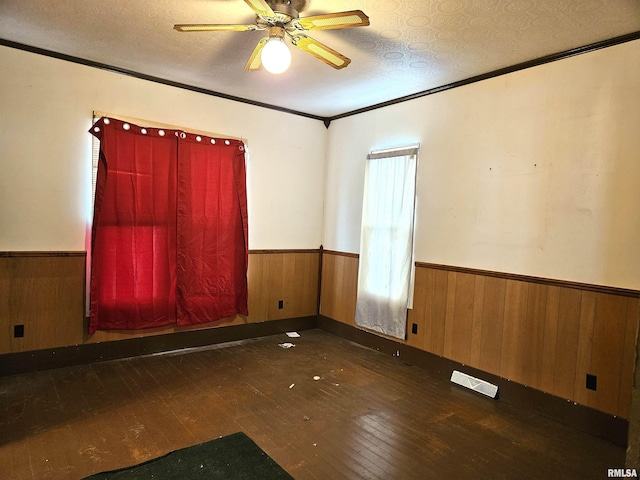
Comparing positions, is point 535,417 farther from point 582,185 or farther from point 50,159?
point 50,159

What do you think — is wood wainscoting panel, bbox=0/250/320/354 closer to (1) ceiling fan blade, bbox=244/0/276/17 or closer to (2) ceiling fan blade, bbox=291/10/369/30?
(1) ceiling fan blade, bbox=244/0/276/17

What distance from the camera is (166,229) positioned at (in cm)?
381

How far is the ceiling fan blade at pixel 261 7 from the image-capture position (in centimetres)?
201

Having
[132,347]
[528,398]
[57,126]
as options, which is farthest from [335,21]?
[132,347]

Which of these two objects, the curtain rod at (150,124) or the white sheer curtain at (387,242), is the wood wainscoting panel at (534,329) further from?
the curtain rod at (150,124)

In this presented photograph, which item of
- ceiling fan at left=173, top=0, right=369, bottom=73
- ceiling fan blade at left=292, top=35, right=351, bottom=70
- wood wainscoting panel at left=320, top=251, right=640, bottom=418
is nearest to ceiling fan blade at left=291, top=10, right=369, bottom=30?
ceiling fan at left=173, top=0, right=369, bottom=73

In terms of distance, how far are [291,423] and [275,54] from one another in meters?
2.30

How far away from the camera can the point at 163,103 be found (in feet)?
12.5

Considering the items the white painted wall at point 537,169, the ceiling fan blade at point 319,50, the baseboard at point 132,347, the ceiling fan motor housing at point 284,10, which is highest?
the ceiling fan motor housing at point 284,10

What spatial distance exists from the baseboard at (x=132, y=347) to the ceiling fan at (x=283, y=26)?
2778mm

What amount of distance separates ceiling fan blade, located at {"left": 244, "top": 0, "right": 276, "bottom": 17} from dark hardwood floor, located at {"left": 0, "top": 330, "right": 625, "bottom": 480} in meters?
2.42

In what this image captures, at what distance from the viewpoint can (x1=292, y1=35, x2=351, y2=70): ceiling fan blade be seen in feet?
7.79

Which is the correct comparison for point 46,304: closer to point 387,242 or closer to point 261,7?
point 261,7

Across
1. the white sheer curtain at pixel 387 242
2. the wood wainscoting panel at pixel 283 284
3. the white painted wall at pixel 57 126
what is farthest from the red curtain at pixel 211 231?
the white sheer curtain at pixel 387 242
